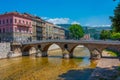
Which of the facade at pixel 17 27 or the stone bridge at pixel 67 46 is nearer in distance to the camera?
the stone bridge at pixel 67 46

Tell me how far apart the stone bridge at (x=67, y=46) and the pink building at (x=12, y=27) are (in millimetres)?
7096

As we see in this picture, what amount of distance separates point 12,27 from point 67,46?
822 inches

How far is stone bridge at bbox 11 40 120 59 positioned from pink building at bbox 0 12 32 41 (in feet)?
23.3

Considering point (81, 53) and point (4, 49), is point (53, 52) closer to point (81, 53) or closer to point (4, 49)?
point (81, 53)

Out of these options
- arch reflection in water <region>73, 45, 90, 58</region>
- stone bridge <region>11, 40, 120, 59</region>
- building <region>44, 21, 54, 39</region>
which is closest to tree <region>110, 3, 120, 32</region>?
stone bridge <region>11, 40, 120, 59</region>

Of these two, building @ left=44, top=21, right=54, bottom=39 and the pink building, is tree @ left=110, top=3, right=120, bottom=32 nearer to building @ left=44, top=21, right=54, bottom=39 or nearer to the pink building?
the pink building

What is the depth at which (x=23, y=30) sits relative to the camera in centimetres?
7812

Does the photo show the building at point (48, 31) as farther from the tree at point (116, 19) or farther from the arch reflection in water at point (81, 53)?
the tree at point (116, 19)

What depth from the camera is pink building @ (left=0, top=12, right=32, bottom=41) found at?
7175cm

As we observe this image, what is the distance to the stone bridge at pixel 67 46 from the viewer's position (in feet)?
174

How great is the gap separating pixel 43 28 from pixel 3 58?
4696 cm

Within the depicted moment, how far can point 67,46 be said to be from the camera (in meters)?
58.7

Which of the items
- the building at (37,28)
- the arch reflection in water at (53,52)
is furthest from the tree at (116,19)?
the building at (37,28)

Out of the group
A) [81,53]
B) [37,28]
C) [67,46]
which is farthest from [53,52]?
[67,46]
